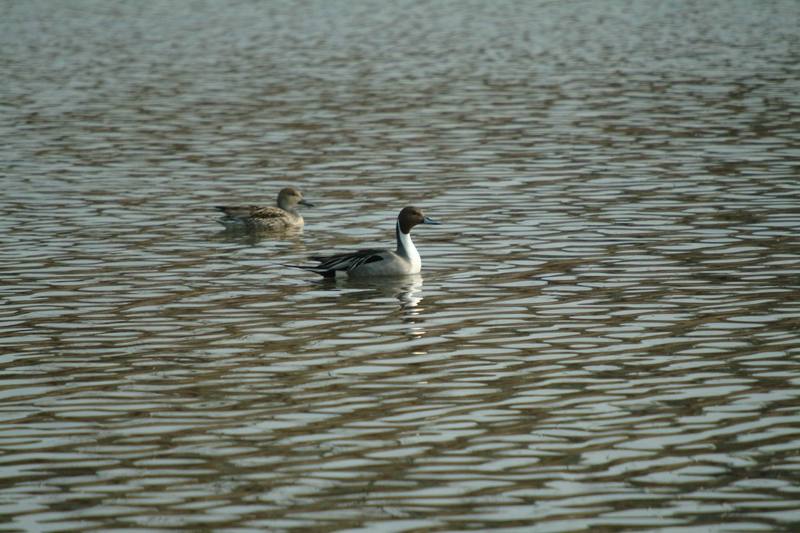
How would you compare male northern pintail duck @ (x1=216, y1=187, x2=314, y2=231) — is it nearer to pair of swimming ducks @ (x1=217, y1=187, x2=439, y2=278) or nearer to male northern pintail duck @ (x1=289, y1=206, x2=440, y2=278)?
pair of swimming ducks @ (x1=217, y1=187, x2=439, y2=278)

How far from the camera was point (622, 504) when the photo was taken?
9.48 meters

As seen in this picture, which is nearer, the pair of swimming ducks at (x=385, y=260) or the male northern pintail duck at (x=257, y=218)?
the pair of swimming ducks at (x=385, y=260)

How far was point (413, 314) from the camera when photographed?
51.3 feet

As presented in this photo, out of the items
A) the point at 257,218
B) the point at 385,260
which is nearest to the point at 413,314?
the point at 385,260

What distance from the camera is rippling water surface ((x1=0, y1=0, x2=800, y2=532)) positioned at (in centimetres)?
993

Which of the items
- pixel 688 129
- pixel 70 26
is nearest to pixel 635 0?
pixel 70 26

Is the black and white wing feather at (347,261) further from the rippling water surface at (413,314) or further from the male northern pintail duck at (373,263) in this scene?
the rippling water surface at (413,314)

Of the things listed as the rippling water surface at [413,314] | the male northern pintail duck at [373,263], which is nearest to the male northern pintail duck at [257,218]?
the rippling water surface at [413,314]

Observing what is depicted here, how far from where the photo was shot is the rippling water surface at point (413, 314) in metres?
9.93

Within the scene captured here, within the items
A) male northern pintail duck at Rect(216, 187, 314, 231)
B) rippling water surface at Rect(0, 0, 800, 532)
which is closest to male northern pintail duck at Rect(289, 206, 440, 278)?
rippling water surface at Rect(0, 0, 800, 532)

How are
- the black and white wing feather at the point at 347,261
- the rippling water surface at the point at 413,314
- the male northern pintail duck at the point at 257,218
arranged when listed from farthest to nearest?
the male northern pintail duck at the point at 257,218 → the black and white wing feather at the point at 347,261 → the rippling water surface at the point at 413,314

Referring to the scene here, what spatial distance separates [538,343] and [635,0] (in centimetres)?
6211

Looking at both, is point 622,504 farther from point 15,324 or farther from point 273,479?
point 15,324

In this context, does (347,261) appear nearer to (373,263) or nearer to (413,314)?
(373,263)
